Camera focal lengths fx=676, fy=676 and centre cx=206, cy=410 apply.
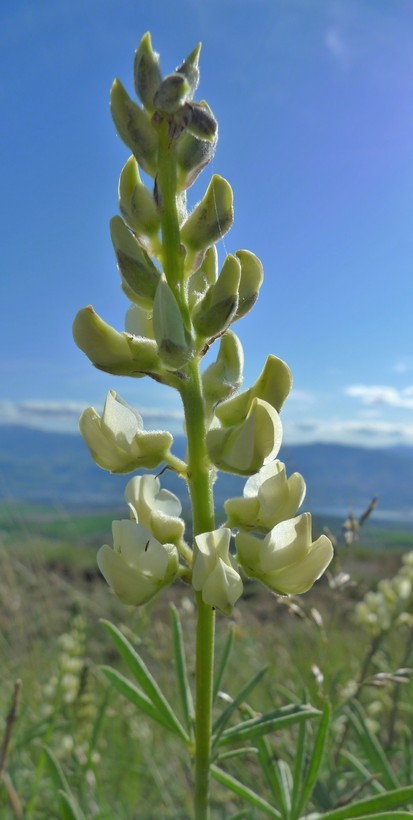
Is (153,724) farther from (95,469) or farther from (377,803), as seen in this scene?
(95,469)

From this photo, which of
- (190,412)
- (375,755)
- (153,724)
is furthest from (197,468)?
(153,724)

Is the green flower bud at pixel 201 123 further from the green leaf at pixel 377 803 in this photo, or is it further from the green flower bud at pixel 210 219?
the green leaf at pixel 377 803

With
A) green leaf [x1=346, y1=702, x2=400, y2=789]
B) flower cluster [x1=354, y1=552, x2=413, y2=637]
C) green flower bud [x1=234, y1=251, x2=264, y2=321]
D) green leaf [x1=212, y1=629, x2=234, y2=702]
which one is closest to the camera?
green flower bud [x1=234, y1=251, x2=264, y2=321]

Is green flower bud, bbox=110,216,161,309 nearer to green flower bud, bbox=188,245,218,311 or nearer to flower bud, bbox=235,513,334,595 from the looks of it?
green flower bud, bbox=188,245,218,311

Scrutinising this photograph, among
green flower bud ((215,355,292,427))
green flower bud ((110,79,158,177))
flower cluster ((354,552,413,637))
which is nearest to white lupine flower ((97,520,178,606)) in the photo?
green flower bud ((215,355,292,427))

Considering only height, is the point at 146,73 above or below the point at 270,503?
above

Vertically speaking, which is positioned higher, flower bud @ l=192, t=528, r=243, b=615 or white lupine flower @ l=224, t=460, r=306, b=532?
white lupine flower @ l=224, t=460, r=306, b=532
